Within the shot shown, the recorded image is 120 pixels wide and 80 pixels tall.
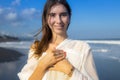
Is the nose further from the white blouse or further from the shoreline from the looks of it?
the shoreline

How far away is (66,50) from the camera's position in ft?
7.00

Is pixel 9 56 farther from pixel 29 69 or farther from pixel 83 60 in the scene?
pixel 83 60

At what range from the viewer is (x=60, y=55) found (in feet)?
6.80

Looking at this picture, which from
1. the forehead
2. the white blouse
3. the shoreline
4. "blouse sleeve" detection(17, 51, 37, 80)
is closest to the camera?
the white blouse

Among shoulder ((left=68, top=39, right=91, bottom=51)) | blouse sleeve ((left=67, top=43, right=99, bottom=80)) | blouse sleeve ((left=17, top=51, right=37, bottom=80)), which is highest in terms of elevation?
shoulder ((left=68, top=39, right=91, bottom=51))

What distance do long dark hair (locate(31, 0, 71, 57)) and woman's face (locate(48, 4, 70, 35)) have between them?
4cm

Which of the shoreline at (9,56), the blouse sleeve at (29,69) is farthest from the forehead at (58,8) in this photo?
the shoreline at (9,56)

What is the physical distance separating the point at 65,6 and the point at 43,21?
0.70ft

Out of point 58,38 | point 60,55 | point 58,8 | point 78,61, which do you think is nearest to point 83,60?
point 78,61

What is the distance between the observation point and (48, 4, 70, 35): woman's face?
212cm

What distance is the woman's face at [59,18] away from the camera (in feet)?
6.95

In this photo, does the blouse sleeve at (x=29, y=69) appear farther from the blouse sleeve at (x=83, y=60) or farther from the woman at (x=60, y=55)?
the blouse sleeve at (x=83, y=60)

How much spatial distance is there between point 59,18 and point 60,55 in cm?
25

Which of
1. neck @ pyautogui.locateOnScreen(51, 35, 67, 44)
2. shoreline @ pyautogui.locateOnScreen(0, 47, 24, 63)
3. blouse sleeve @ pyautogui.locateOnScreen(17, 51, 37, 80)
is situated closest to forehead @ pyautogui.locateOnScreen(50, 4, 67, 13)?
neck @ pyautogui.locateOnScreen(51, 35, 67, 44)
